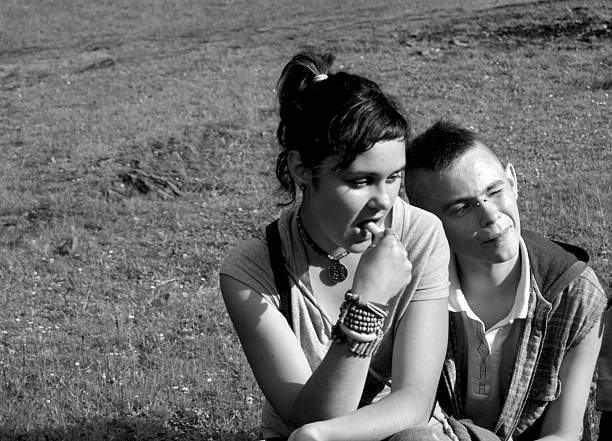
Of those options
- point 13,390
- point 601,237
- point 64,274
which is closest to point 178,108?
point 64,274

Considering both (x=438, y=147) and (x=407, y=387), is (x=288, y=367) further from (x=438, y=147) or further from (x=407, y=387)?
(x=438, y=147)

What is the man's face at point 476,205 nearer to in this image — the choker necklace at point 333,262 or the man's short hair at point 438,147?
the man's short hair at point 438,147

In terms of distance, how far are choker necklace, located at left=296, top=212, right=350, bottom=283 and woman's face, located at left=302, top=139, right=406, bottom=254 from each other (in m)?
0.09

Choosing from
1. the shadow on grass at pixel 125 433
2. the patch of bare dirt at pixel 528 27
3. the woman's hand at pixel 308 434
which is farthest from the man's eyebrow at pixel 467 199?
the patch of bare dirt at pixel 528 27

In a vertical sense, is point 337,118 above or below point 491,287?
above

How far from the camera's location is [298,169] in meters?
2.69

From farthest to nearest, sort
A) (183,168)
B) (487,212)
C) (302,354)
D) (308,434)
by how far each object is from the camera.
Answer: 1. (183,168)
2. (487,212)
3. (302,354)
4. (308,434)

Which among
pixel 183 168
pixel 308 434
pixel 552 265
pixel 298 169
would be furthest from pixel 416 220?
pixel 183 168

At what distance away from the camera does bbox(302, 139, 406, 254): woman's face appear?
2.54 metres

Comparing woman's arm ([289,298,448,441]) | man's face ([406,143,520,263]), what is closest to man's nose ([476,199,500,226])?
man's face ([406,143,520,263])

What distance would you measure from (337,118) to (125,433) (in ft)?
6.96

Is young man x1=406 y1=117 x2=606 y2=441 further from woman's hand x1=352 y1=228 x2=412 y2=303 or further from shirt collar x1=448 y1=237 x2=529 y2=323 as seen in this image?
woman's hand x1=352 y1=228 x2=412 y2=303

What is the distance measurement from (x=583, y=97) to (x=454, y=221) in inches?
322

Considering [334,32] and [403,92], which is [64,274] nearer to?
[403,92]
